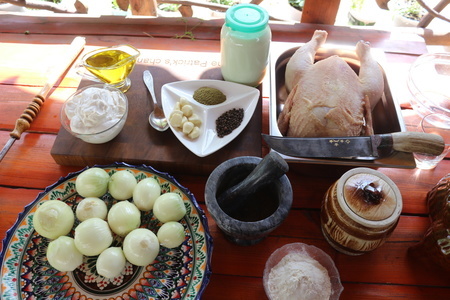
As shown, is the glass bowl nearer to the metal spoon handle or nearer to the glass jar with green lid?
the glass jar with green lid

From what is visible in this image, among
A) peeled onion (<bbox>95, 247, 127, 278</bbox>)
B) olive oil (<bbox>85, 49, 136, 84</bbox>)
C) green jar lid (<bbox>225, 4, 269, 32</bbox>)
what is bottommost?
peeled onion (<bbox>95, 247, 127, 278</bbox>)

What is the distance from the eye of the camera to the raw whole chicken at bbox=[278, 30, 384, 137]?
787 mm

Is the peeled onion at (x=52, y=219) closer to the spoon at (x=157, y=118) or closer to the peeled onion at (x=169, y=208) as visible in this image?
the peeled onion at (x=169, y=208)

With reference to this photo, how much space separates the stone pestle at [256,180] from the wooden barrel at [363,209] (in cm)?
13

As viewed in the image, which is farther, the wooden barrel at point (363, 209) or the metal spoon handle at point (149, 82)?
the metal spoon handle at point (149, 82)

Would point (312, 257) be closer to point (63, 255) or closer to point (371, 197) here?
point (371, 197)

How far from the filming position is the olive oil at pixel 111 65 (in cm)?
95

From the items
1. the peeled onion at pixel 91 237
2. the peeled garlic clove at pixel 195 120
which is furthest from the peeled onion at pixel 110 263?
the peeled garlic clove at pixel 195 120

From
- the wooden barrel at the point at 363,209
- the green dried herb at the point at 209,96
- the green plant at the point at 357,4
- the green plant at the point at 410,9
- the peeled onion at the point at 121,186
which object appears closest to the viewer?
the wooden barrel at the point at 363,209

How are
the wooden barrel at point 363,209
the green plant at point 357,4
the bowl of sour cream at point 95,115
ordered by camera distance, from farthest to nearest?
the green plant at point 357,4, the bowl of sour cream at point 95,115, the wooden barrel at point 363,209

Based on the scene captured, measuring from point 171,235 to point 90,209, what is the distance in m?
0.18

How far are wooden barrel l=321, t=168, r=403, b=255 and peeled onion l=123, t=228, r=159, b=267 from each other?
1.20 ft

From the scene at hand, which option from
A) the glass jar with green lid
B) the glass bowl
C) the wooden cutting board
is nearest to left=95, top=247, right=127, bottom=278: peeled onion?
the wooden cutting board

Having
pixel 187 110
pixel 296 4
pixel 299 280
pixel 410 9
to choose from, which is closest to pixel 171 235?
pixel 299 280
